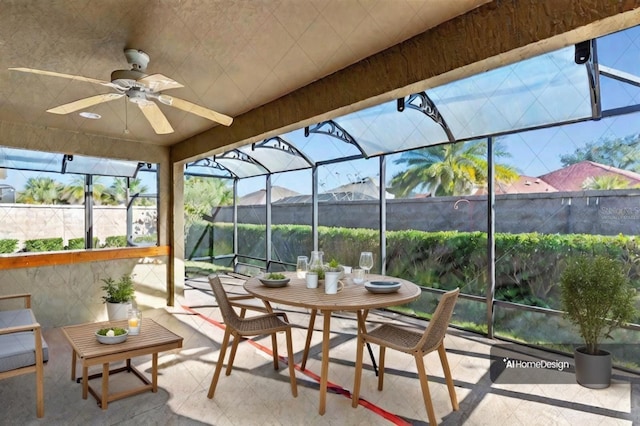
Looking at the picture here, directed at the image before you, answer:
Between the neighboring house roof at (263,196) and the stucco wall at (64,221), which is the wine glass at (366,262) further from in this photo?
the neighboring house roof at (263,196)

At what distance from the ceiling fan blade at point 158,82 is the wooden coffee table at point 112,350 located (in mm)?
1772

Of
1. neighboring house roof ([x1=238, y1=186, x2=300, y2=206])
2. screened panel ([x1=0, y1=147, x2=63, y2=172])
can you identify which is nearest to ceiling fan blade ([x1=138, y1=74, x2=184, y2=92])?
screened panel ([x1=0, y1=147, x2=63, y2=172])

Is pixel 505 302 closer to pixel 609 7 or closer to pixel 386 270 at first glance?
pixel 386 270

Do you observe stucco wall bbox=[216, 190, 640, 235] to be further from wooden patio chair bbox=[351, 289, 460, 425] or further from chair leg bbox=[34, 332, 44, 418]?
chair leg bbox=[34, 332, 44, 418]

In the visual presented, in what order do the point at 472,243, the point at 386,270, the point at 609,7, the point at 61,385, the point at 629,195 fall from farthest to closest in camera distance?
the point at 386,270 < the point at 472,243 < the point at 629,195 < the point at 61,385 < the point at 609,7

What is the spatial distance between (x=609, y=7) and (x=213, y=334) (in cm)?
414

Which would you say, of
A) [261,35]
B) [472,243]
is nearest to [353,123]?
[472,243]

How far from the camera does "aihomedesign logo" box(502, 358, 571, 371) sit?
3252 millimetres

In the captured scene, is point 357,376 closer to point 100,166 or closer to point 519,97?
point 519,97

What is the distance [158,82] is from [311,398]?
2397mm

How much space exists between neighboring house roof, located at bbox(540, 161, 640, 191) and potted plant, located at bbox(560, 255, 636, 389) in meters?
0.83

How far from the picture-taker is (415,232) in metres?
4.95

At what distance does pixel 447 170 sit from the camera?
466 centimetres

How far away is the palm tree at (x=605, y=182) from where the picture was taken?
127 inches
